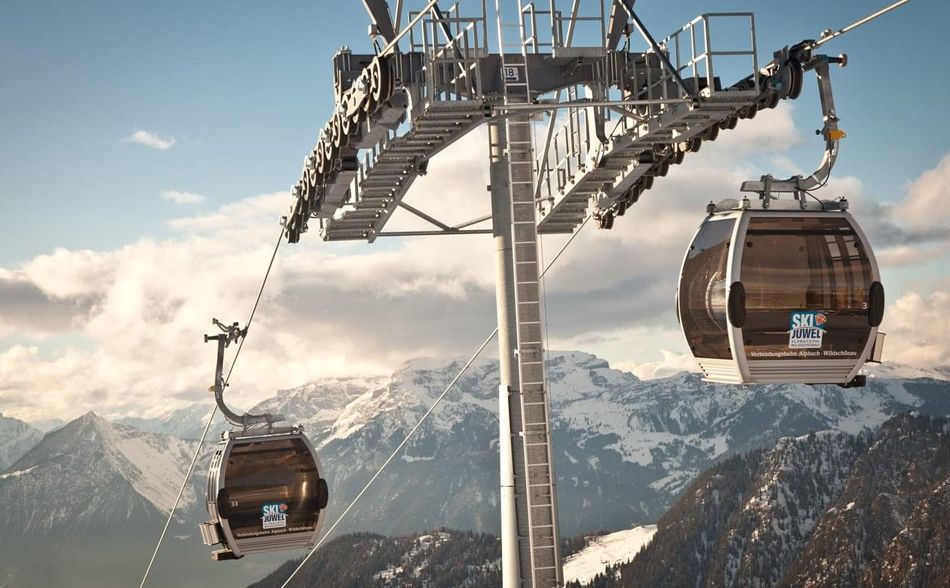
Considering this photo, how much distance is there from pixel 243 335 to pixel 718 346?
1574 centimetres

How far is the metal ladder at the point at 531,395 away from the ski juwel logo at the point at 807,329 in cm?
850

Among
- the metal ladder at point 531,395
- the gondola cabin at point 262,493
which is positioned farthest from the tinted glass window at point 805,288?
the gondola cabin at point 262,493

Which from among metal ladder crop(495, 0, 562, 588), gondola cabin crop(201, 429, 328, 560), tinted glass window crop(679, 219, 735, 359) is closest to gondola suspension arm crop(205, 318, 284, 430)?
gondola cabin crop(201, 429, 328, 560)

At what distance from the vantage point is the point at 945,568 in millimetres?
198125

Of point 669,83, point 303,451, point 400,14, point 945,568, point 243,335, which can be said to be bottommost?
point 945,568

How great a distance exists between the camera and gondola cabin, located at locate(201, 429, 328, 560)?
78.5 feet

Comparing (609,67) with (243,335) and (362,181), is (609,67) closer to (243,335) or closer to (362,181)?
(362,181)

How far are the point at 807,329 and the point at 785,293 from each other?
1.35ft

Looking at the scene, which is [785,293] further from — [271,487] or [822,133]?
[271,487]

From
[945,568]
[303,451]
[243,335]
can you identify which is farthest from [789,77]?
[945,568]

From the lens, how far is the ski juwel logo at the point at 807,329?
12797 millimetres

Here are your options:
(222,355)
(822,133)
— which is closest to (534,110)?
(822,133)

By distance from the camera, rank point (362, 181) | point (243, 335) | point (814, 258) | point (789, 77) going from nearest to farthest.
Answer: point (814, 258), point (789, 77), point (362, 181), point (243, 335)

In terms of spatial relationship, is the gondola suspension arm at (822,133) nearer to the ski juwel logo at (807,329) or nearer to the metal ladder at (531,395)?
the ski juwel logo at (807,329)
